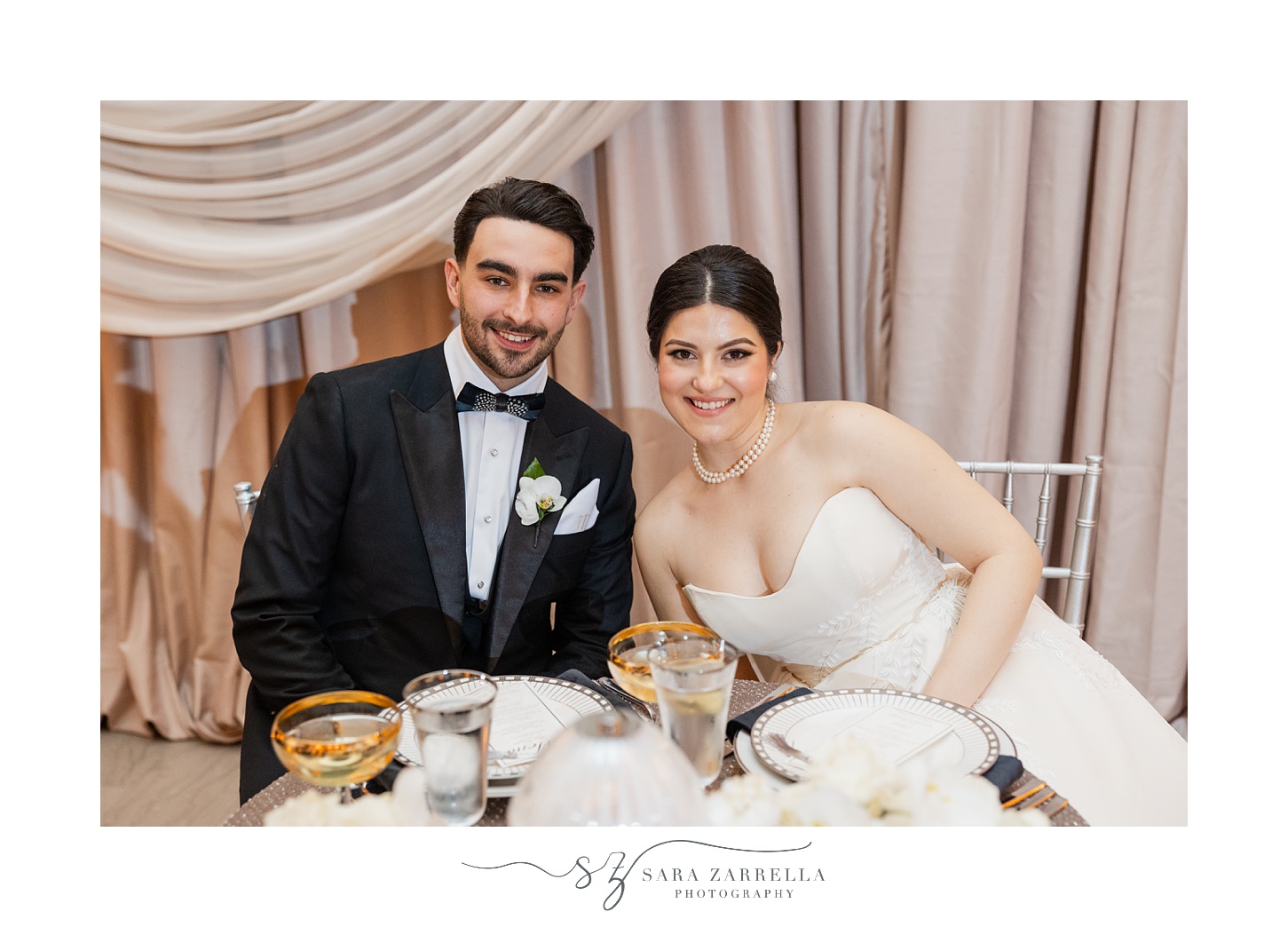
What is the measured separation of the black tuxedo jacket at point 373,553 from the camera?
5.52ft

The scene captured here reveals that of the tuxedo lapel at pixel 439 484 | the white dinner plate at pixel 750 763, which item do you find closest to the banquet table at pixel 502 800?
the white dinner plate at pixel 750 763

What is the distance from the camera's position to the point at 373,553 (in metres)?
1.71

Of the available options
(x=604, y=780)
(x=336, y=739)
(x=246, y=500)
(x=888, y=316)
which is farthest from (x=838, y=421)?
(x=246, y=500)

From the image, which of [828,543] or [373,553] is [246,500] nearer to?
[373,553]

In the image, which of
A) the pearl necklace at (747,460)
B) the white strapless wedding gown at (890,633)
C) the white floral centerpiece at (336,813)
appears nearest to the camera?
the white floral centerpiece at (336,813)

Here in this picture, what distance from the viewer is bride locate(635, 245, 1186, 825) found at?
167 centimetres

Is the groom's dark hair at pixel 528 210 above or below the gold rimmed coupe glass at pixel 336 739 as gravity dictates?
above

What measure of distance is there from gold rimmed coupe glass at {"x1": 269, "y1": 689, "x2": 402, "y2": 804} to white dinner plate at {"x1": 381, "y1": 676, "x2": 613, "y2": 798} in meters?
0.08

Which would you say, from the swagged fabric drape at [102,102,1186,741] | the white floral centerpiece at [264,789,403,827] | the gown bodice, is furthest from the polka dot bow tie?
the white floral centerpiece at [264,789,403,827]

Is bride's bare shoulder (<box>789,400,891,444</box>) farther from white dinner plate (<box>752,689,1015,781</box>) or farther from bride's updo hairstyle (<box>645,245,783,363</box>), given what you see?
white dinner plate (<box>752,689,1015,781</box>)

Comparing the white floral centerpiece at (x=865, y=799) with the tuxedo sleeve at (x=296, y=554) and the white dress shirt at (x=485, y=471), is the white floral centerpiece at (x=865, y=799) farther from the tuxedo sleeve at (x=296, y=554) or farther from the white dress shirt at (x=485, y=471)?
the tuxedo sleeve at (x=296, y=554)

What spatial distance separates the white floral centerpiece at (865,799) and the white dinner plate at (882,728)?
86 mm
